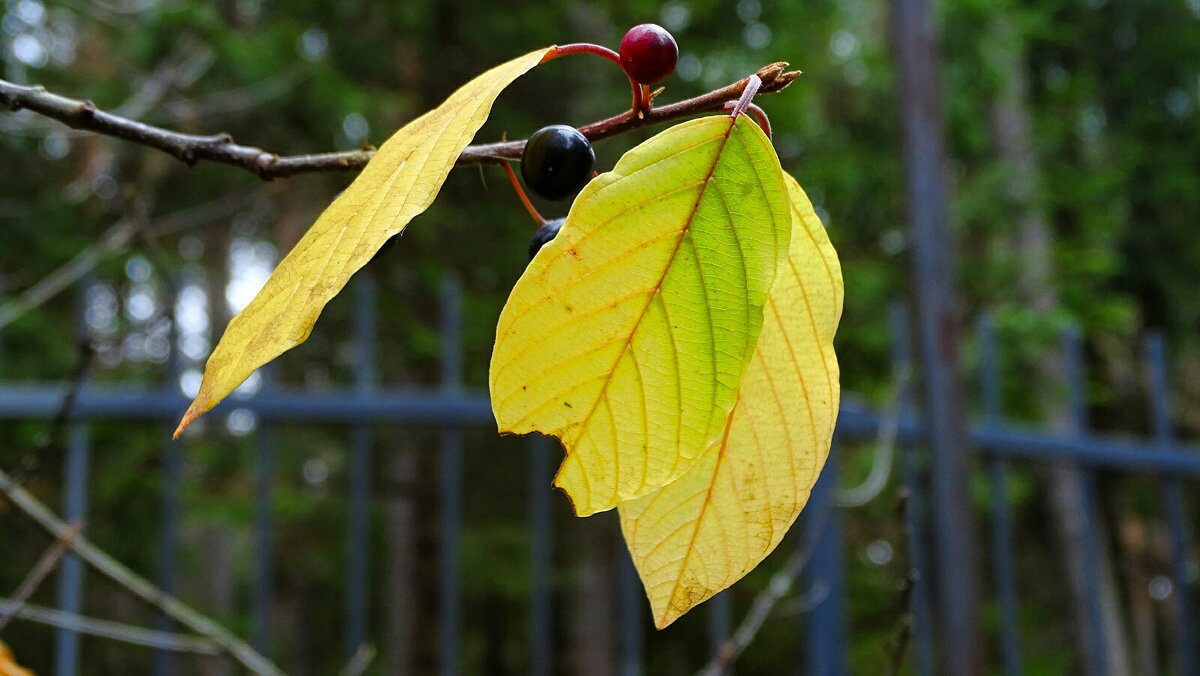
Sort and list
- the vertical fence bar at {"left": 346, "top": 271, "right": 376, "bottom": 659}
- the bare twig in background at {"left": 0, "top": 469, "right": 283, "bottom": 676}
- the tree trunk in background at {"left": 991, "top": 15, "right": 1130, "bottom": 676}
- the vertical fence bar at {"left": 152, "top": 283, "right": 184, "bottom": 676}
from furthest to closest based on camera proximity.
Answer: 1. the tree trunk in background at {"left": 991, "top": 15, "right": 1130, "bottom": 676}
2. the vertical fence bar at {"left": 346, "top": 271, "right": 376, "bottom": 659}
3. the vertical fence bar at {"left": 152, "top": 283, "right": 184, "bottom": 676}
4. the bare twig in background at {"left": 0, "top": 469, "right": 283, "bottom": 676}

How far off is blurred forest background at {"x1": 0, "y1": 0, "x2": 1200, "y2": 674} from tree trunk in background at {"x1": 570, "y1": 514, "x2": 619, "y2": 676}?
0.07ft

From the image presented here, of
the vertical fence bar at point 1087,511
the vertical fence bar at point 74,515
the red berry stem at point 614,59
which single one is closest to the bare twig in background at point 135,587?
the red berry stem at point 614,59

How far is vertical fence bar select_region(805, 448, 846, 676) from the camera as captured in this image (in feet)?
7.22

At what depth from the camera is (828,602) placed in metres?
2.22

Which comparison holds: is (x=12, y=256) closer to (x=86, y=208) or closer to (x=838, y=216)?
(x=86, y=208)

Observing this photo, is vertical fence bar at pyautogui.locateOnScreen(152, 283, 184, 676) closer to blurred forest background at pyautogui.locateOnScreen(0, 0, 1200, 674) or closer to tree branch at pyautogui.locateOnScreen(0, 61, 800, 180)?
blurred forest background at pyautogui.locateOnScreen(0, 0, 1200, 674)

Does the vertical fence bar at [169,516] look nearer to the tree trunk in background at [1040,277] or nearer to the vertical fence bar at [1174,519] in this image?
the vertical fence bar at [1174,519]

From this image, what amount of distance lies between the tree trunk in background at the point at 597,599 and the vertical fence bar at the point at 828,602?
266cm

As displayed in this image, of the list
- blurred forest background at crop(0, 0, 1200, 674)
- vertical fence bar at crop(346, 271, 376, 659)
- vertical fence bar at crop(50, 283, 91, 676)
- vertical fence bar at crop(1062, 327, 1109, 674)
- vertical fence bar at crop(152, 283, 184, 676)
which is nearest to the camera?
vertical fence bar at crop(50, 283, 91, 676)

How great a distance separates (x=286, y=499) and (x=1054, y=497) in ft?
17.1

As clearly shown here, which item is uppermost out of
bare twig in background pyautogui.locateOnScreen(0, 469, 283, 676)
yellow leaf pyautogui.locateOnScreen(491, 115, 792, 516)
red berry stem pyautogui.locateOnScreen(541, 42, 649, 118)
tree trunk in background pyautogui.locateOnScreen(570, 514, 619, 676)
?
red berry stem pyautogui.locateOnScreen(541, 42, 649, 118)

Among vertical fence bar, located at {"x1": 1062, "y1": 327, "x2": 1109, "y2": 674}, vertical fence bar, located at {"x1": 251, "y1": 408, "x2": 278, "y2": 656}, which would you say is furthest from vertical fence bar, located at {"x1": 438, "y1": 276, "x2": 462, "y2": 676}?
vertical fence bar, located at {"x1": 1062, "y1": 327, "x2": 1109, "y2": 674}

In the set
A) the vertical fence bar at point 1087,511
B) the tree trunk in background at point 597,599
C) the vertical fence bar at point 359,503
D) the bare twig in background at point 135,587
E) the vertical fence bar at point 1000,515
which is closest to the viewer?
the bare twig in background at point 135,587

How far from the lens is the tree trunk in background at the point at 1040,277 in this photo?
569cm
